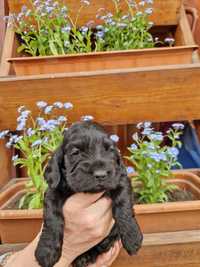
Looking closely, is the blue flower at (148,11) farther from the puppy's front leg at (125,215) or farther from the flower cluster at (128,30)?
the puppy's front leg at (125,215)

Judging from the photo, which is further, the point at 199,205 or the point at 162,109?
the point at 162,109

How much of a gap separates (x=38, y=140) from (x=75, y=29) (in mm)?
830

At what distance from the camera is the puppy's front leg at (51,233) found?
1361mm

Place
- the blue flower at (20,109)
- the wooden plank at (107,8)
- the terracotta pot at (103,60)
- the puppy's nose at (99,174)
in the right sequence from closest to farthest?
the puppy's nose at (99,174)
the blue flower at (20,109)
the terracotta pot at (103,60)
the wooden plank at (107,8)

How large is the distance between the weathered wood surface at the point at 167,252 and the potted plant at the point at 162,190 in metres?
0.04

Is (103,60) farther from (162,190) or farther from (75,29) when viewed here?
(162,190)

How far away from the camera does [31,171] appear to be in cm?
172

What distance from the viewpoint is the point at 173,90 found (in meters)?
1.82

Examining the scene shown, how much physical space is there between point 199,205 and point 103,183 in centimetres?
57

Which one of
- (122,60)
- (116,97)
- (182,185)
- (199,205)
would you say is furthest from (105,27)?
(199,205)

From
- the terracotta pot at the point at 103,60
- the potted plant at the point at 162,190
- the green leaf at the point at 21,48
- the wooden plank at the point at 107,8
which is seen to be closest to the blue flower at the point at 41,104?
the terracotta pot at the point at 103,60

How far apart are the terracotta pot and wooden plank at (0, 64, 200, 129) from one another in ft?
0.63

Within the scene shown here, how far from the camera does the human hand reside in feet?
4.40

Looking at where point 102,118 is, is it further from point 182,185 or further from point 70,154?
point 70,154
